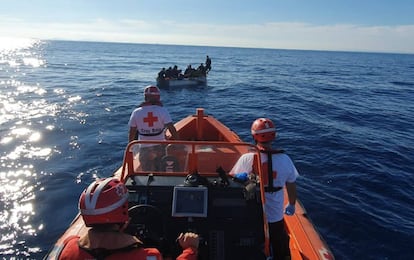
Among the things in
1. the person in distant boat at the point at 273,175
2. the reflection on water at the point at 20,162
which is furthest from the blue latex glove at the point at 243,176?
the reflection on water at the point at 20,162

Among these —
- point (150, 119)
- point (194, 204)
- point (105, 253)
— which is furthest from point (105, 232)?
point (150, 119)

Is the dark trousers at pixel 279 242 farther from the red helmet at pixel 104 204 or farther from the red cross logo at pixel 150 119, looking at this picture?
the red cross logo at pixel 150 119

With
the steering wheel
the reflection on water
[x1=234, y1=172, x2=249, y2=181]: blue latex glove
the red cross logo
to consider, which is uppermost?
the red cross logo

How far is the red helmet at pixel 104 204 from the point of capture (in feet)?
7.59

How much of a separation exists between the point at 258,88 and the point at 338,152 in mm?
17705

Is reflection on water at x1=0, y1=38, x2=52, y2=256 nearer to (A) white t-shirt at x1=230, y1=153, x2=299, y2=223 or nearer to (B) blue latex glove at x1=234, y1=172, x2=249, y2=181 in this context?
(B) blue latex glove at x1=234, y1=172, x2=249, y2=181

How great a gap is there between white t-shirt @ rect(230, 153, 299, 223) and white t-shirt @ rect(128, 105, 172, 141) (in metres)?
1.98

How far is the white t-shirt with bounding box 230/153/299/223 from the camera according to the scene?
4.11 metres

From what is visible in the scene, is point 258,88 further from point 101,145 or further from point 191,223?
point 191,223

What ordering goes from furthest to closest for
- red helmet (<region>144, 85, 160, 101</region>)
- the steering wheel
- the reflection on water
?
the reflection on water, red helmet (<region>144, 85, 160, 101</region>), the steering wheel

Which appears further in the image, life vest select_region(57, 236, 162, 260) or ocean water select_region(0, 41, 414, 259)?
ocean water select_region(0, 41, 414, 259)

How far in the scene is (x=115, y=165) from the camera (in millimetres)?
10812

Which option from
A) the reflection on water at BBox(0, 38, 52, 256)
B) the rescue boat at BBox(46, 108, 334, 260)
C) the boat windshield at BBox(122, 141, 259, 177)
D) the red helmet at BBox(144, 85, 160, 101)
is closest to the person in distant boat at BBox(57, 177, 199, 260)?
the rescue boat at BBox(46, 108, 334, 260)

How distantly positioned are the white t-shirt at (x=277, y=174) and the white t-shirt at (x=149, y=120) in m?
1.98
